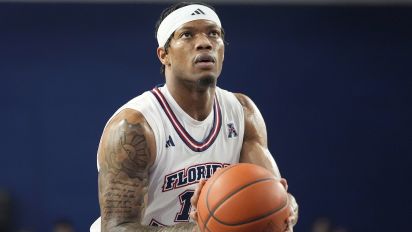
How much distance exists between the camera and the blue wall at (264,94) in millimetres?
9578

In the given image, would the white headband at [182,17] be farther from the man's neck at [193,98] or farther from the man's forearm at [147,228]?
the man's forearm at [147,228]

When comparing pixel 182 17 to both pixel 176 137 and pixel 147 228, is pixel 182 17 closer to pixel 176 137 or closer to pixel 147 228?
pixel 176 137

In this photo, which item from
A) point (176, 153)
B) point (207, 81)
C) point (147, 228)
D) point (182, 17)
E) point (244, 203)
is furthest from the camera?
point (182, 17)

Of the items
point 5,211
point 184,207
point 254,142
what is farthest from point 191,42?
point 5,211

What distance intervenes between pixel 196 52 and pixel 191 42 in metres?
0.10

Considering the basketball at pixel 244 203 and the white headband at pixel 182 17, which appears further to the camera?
the white headband at pixel 182 17

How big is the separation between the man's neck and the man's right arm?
41 centimetres

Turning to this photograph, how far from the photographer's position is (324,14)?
9.89 m

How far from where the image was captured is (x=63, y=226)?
9109 millimetres

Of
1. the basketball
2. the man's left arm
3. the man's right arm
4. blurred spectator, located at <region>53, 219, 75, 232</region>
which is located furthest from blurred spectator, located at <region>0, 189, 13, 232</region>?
the basketball

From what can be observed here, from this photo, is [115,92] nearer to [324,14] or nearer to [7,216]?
[7,216]

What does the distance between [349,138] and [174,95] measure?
6231mm

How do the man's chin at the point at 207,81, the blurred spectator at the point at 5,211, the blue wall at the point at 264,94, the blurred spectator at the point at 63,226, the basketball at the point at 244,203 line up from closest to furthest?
the basketball at the point at 244,203 → the man's chin at the point at 207,81 → the blurred spectator at the point at 63,226 → the blurred spectator at the point at 5,211 → the blue wall at the point at 264,94

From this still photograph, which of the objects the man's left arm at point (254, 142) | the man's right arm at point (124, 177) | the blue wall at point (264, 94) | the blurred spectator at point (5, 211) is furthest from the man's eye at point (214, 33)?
the blurred spectator at point (5, 211)
